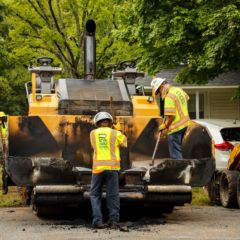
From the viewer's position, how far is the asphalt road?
894cm

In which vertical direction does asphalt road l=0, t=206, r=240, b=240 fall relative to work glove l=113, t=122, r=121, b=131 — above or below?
below

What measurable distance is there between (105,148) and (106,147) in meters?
0.02

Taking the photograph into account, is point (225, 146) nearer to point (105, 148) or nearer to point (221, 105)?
point (105, 148)

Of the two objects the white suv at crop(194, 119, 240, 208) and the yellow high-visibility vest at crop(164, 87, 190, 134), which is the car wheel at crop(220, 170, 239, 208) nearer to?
the white suv at crop(194, 119, 240, 208)

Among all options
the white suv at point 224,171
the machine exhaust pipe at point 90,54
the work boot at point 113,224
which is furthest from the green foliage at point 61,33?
the work boot at point 113,224

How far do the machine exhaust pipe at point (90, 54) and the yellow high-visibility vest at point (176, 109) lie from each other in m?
2.23

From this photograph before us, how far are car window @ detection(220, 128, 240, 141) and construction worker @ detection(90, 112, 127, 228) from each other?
4782 mm

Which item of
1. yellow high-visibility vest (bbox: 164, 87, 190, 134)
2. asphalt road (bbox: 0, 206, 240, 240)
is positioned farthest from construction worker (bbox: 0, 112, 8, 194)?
yellow high-visibility vest (bbox: 164, 87, 190, 134)

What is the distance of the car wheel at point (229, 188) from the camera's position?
1239 cm

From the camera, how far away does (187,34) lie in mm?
16953

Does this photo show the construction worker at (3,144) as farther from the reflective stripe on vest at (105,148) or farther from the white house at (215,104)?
the white house at (215,104)

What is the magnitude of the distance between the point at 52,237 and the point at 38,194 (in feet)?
4.14

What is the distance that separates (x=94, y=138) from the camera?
10.0 meters

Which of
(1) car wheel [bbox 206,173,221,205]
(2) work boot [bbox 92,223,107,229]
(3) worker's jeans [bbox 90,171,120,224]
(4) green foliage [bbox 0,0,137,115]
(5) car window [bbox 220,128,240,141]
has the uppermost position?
(4) green foliage [bbox 0,0,137,115]
